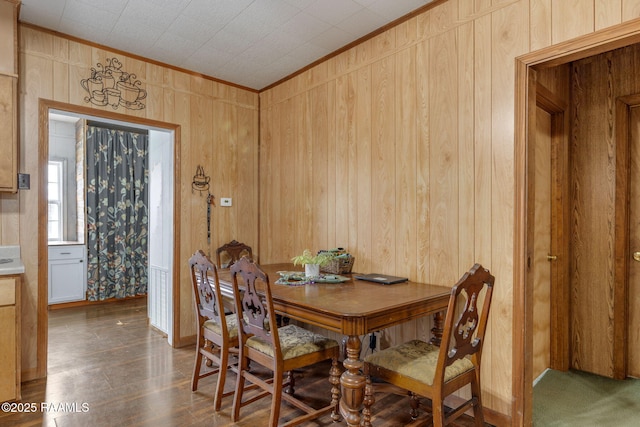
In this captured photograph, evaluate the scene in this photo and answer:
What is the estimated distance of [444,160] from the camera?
97.0 inches

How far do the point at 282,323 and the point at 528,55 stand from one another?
2793 mm

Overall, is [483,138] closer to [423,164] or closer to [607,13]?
[423,164]

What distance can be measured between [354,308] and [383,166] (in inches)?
53.9

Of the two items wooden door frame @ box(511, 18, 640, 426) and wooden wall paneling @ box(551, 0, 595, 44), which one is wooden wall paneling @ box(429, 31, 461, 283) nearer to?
wooden door frame @ box(511, 18, 640, 426)

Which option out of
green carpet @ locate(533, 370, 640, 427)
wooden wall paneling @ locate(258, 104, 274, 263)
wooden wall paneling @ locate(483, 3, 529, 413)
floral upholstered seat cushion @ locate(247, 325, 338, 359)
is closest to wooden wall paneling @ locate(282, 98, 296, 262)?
wooden wall paneling @ locate(258, 104, 274, 263)

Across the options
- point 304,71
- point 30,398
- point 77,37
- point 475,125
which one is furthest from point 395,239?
point 77,37

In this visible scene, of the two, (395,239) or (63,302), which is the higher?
(395,239)

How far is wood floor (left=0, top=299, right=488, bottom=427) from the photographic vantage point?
2.26 m

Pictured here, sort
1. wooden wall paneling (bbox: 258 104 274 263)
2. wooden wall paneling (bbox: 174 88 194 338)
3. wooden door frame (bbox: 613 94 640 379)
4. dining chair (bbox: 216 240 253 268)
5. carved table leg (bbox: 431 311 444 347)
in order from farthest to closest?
1. wooden wall paneling (bbox: 258 104 274 263)
2. dining chair (bbox: 216 240 253 268)
3. wooden wall paneling (bbox: 174 88 194 338)
4. wooden door frame (bbox: 613 94 640 379)
5. carved table leg (bbox: 431 311 444 347)

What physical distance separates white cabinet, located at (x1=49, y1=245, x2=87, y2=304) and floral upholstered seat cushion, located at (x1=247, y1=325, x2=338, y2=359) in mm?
4233

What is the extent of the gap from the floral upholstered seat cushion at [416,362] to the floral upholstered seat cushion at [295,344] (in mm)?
321

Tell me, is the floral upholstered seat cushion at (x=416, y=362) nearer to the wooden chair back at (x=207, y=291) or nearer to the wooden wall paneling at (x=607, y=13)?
the wooden chair back at (x=207, y=291)

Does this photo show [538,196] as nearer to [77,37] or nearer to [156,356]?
[156,356]

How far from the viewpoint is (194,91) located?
376 centimetres
